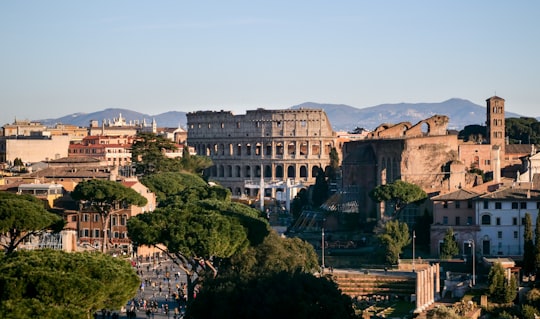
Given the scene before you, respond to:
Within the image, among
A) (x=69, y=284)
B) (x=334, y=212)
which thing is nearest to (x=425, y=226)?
(x=334, y=212)

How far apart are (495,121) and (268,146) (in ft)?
180

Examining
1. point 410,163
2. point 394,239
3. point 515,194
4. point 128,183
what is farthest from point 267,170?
point 515,194

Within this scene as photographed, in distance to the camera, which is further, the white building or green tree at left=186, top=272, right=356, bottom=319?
the white building

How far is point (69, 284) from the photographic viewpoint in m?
40.9

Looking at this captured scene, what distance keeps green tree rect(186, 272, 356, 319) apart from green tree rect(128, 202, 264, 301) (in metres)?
11.1

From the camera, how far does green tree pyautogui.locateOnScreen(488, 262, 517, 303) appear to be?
5991 cm

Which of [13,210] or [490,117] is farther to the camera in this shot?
[490,117]

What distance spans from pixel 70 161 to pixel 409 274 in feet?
168

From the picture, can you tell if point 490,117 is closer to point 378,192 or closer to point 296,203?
point 296,203

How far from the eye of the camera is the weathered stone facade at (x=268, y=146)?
501 ft

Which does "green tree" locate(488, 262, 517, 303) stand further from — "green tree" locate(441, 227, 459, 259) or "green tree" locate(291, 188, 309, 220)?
"green tree" locate(291, 188, 309, 220)

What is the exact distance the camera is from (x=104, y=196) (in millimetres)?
80125

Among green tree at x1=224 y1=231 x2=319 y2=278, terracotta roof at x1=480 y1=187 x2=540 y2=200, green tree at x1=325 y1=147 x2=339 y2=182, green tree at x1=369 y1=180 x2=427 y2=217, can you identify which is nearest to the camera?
green tree at x1=224 y1=231 x2=319 y2=278

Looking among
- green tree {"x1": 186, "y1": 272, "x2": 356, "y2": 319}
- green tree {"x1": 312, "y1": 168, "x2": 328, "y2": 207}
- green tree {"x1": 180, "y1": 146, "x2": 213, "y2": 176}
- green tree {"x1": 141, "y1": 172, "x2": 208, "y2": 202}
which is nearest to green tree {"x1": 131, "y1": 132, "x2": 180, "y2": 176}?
green tree {"x1": 180, "y1": 146, "x2": 213, "y2": 176}
